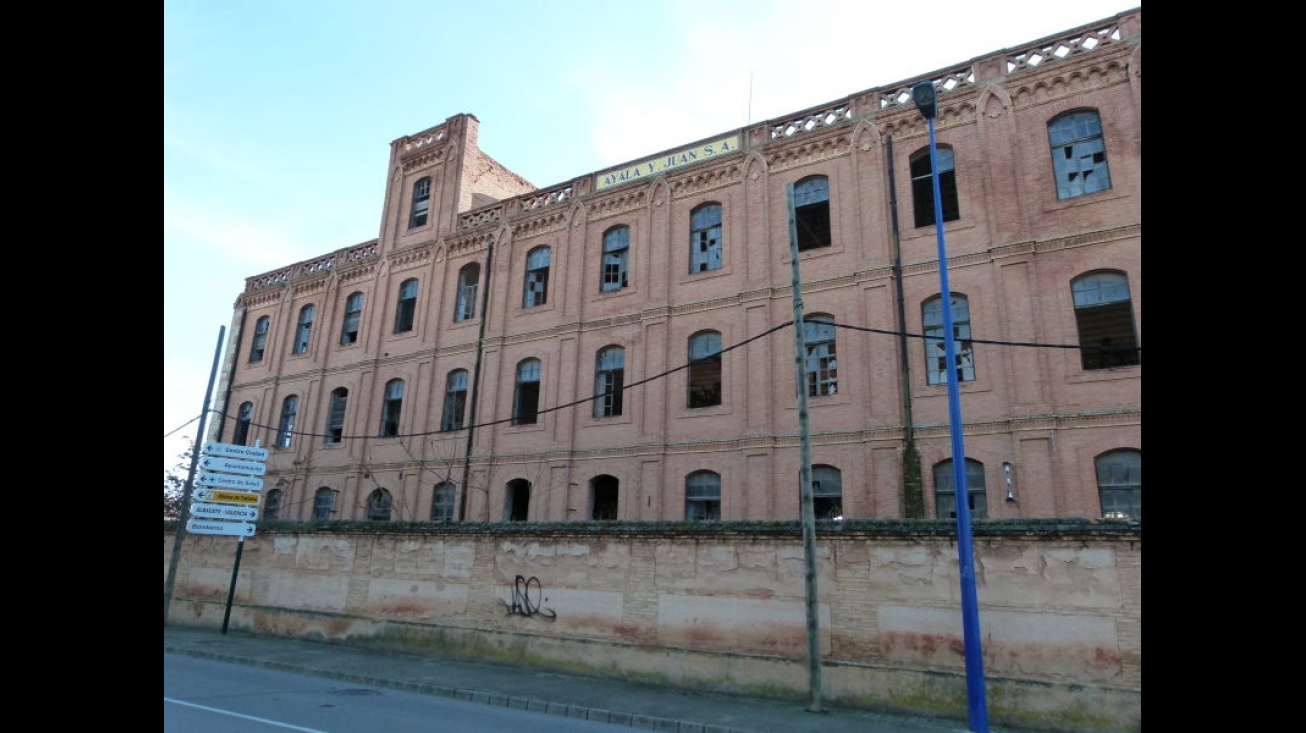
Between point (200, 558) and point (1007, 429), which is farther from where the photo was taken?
point (200, 558)

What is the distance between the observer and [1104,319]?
656 inches

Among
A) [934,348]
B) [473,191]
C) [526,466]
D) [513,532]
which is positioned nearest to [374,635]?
[513,532]

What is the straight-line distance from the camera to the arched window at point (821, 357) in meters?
19.5

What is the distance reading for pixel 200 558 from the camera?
2308cm

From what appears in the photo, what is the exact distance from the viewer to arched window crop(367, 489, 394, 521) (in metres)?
26.3

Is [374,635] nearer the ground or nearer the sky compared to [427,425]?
nearer the ground

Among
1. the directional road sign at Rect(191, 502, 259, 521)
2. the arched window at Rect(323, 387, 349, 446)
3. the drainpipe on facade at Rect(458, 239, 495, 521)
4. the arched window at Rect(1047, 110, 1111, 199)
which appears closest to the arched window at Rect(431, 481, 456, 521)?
the drainpipe on facade at Rect(458, 239, 495, 521)

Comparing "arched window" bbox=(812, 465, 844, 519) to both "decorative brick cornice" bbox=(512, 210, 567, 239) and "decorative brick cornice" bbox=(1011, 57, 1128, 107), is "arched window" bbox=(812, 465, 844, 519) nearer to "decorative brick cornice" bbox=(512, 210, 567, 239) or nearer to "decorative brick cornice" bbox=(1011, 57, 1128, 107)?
"decorative brick cornice" bbox=(1011, 57, 1128, 107)

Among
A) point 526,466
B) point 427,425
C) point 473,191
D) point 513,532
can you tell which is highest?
point 473,191

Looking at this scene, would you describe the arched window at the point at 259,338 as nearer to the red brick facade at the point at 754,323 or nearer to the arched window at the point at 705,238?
the red brick facade at the point at 754,323
